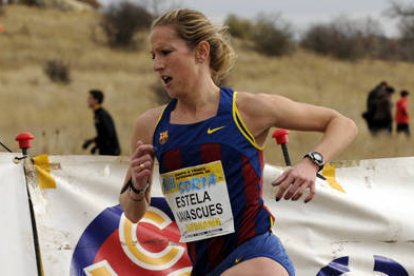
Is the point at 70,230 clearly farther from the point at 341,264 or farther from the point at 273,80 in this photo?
the point at 273,80

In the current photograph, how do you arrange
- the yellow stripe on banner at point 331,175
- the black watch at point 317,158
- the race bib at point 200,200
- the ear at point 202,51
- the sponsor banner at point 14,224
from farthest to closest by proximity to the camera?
the yellow stripe on banner at point 331,175 → the sponsor banner at point 14,224 → the ear at point 202,51 → the race bib at point 200,200 → the black watch at point 317,158

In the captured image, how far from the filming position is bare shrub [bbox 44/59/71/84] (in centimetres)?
4534

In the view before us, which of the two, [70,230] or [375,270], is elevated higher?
[70,230]

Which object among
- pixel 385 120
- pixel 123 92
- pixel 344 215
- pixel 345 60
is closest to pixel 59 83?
pixel 123 92

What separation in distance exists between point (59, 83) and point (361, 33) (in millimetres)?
27174

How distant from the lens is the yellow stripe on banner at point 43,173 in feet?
19.9

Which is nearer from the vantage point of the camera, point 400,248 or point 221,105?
point 221,105

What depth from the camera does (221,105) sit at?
14.9 ft

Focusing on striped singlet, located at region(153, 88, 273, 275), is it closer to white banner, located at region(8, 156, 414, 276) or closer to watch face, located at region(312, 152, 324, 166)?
watch face, located at region(312, 152, 324, 166)

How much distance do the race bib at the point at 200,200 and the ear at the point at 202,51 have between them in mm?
495

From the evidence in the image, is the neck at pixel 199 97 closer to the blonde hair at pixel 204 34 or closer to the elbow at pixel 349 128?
the blonde hair at pixel 204 34

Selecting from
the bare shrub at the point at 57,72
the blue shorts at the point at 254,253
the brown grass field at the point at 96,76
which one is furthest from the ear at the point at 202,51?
the bare shrub at the point at 57,72

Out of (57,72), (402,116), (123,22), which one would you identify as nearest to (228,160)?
(402,116)

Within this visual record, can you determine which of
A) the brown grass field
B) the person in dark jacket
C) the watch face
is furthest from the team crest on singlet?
the brown grass field
